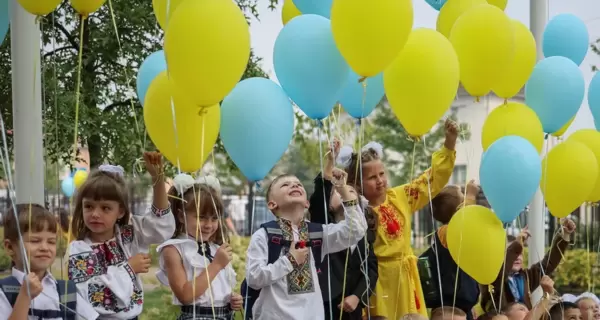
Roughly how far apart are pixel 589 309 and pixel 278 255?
7.17ft

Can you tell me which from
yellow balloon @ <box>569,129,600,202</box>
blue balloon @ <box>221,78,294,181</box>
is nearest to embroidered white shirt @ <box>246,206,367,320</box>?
blue balloon @ <box>221,78,294,181</box>

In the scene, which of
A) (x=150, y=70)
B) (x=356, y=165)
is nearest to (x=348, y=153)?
(x=356, y=165)

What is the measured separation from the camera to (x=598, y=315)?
5.20m

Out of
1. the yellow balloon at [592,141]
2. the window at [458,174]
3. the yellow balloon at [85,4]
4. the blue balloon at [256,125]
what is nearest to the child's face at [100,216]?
the blue balloon at [256,125]

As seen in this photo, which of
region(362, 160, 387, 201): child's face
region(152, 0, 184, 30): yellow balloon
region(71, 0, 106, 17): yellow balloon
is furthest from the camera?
region(362, 160, 387, 201): child's face

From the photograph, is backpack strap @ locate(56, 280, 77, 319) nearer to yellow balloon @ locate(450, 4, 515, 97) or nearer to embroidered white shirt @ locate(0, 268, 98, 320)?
embroidered white shirt @ locate(0, 268, 98, 320)

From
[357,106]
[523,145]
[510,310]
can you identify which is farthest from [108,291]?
[510,310]

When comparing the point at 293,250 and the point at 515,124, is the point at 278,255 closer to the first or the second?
the point at 293,250

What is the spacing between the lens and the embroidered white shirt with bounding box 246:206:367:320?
3.81 metres

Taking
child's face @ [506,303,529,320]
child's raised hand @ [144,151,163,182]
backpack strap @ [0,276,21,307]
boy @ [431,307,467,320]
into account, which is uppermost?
child's raised hand @ [144,151,163,182]

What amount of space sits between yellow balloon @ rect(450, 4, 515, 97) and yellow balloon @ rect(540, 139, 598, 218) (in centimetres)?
77

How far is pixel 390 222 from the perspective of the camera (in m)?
4.43

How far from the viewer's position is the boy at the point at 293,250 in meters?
3.84

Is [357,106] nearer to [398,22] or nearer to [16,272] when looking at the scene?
[398,22]
